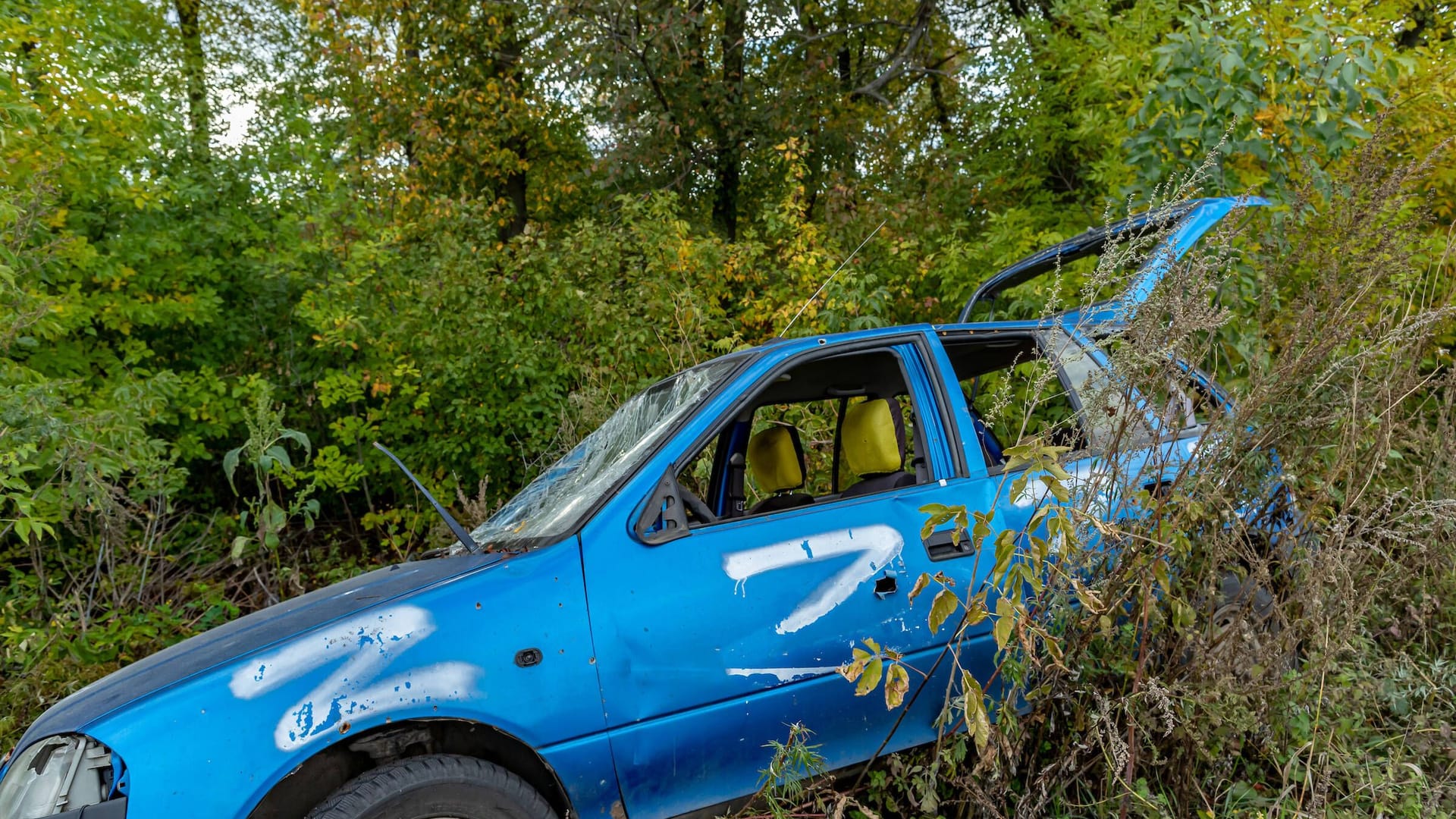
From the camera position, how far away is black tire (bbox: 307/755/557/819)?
2213mm

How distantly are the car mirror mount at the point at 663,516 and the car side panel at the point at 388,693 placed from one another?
0.21 m

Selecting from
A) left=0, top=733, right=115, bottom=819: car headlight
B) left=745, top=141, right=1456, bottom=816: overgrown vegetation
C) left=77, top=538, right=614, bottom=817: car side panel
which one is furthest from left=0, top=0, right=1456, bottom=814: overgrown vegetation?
left=0, top=733, right=115, bottom=819: car headlight

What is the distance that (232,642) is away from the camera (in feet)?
8.34

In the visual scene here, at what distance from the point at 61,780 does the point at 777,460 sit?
2.92 m

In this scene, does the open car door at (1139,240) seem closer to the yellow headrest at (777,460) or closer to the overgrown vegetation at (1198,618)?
the overgrown vegetation at (1198,618)

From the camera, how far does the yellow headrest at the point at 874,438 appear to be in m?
3.47

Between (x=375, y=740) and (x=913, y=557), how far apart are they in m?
1.67

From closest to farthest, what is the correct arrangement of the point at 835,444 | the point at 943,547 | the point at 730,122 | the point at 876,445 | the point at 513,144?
the point at 943,547, the point at 876,445, the point at 835,444, the point at 730,122, the point at 513,144

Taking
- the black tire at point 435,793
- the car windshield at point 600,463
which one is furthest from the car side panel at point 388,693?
the car windshield at point 600,463

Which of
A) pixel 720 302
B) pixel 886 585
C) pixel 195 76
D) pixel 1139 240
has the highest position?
pixel 195 76

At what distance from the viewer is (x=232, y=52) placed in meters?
14.9

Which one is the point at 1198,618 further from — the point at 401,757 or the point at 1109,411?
the point at 401,757

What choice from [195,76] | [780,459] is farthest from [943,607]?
[195,76]

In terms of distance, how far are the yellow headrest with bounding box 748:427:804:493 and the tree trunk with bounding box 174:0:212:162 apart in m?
5.88
